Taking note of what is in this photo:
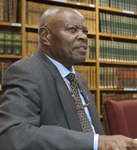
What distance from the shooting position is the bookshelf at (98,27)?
2.65m

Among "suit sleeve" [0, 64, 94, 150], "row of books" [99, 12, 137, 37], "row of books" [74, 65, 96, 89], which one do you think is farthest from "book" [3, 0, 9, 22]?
"suit sleeve" [0, 64, 94, 150]

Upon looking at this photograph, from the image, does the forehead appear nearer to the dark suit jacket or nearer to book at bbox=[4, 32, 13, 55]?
the dark suit jacket

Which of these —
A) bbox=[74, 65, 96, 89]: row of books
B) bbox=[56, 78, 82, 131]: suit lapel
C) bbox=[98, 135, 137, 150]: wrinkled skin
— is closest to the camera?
bbox=[98, 135, 137, 150]: wrinkled skin

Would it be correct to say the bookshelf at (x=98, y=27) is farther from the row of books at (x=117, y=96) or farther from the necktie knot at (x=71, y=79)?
the necktie knot at (x=71, y=79)

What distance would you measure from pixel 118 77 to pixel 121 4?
1.06 meters

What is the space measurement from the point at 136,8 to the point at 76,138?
3.13 metres

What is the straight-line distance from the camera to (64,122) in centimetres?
97

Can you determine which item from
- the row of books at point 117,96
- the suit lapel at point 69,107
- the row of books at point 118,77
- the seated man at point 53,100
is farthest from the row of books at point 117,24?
→ the suit lapel at point 69,107

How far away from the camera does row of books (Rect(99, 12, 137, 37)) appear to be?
3.14 m

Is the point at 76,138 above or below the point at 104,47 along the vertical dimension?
below

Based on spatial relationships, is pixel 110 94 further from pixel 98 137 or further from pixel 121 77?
pixel 98 137

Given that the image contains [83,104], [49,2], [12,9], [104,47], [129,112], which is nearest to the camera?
[83,104]

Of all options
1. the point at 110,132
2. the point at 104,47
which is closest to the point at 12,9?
the point at 104,47

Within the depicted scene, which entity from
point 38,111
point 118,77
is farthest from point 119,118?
point 118,77
